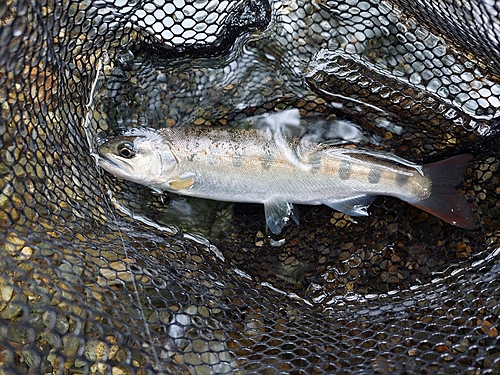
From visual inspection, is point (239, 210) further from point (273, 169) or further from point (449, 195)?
point (449, 195)

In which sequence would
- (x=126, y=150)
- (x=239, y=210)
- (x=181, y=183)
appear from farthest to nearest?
(x=239, y=210) → (x=181, y=183) → (x=126, y=150)

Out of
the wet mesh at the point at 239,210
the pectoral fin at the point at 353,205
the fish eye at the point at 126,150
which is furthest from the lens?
the pectoral fin at the point at 353,205

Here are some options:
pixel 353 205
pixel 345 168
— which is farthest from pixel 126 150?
pixel 353 205

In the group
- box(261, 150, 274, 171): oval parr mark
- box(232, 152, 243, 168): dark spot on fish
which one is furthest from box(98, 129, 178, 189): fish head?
box(261, 150, 274, 171): oval parr mark

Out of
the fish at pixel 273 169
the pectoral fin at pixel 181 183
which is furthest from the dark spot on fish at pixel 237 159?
the pectoral fin at pixel 181 183

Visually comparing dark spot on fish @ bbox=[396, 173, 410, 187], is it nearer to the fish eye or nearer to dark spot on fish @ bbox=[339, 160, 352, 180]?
dark spot on fish @ bbox=[339, 160, 352, 180]

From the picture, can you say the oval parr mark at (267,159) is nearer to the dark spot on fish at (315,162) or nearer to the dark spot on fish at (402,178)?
the dark spot on fish at (315,162)

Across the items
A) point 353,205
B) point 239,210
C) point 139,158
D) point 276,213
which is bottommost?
point 239,210
